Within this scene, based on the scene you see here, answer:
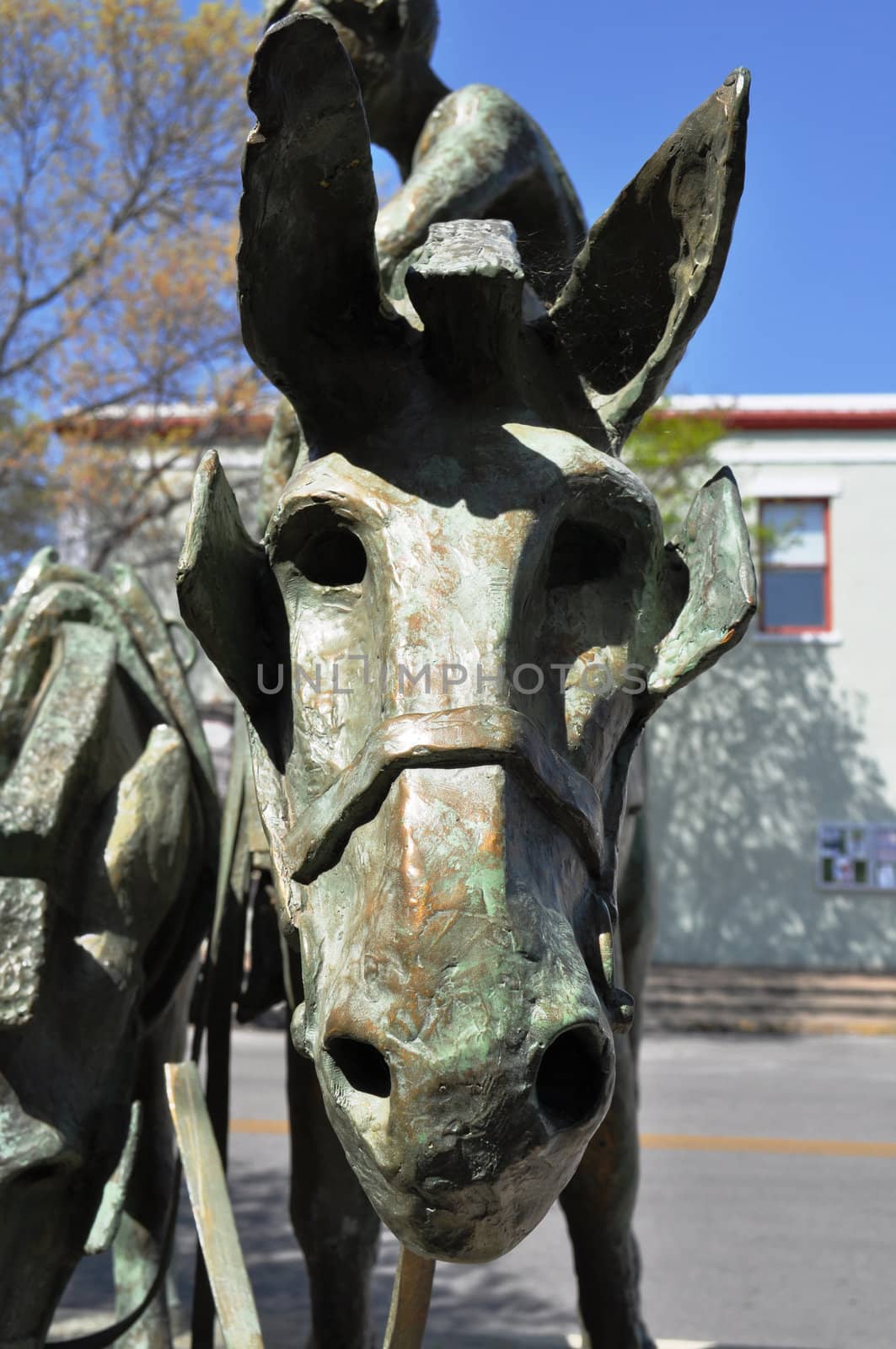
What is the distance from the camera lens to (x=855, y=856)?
1605cm

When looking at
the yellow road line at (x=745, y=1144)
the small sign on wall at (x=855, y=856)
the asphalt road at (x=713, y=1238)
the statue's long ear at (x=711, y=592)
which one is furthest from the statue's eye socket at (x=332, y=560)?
the small sign on wall at (x=855, y=856)

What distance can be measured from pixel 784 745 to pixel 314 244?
15.1m

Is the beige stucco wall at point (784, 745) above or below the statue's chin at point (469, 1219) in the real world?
above

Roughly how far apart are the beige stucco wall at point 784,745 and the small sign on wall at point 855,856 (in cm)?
13

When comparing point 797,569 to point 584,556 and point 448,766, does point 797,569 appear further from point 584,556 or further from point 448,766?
point 448,766

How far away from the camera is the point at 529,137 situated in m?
2.76

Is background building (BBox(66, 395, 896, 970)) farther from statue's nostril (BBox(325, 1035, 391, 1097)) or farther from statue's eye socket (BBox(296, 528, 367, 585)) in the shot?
statue's nostril (BBox(325, 1035, 391, 1097))

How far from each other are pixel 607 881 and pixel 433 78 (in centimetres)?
224

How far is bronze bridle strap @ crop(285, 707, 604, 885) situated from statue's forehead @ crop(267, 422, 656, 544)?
0.31 metres

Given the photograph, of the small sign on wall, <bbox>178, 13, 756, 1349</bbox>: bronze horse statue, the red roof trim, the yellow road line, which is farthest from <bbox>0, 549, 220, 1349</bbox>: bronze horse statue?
the small sign on wall

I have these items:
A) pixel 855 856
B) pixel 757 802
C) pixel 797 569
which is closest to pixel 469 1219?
pixel 757 802

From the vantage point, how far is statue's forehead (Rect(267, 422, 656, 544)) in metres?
1.70

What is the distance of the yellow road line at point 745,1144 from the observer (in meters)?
7.85

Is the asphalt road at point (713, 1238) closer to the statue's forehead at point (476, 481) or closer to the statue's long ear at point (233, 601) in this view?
the statue's long ear at point (233, 601)
